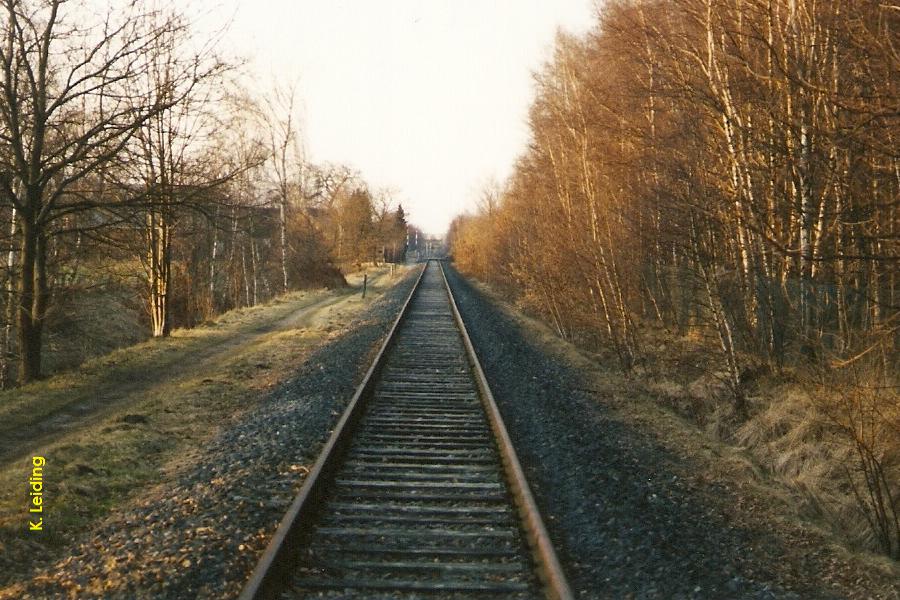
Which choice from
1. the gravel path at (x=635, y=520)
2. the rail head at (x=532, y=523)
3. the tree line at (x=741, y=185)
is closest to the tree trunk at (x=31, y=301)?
the gravel path at (x=635, y=520)

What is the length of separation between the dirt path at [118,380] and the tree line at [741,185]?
807cm

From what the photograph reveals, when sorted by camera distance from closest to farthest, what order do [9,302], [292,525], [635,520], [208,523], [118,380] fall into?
[292,525] → [208,523] → [635,520] → [118,380] → [9,302]

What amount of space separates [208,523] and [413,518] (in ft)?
4.78

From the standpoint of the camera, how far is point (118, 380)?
42.3 ft

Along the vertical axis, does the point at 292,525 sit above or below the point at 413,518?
above

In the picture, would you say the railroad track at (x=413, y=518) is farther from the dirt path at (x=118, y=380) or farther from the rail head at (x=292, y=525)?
the dirt path at (x=118, y=380)

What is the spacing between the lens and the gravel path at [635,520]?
430cm

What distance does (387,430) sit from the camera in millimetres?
7664

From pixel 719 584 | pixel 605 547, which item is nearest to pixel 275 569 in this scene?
pixel 605 547

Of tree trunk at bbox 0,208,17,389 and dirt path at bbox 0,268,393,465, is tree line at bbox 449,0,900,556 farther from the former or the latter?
tree trunk at bbox 0,208,17,389

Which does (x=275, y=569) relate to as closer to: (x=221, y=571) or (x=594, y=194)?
(x=221, y=571)

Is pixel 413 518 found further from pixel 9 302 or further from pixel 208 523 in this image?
pixel 9 302

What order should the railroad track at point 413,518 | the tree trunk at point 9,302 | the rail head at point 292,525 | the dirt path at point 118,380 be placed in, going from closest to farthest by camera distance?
the rail head at point 292,525 < the railroad track at point 413,518 < the dirt path at point 118,380 < the tree trunk at point 9,302

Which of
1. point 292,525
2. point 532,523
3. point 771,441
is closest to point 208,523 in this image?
point 292,525
